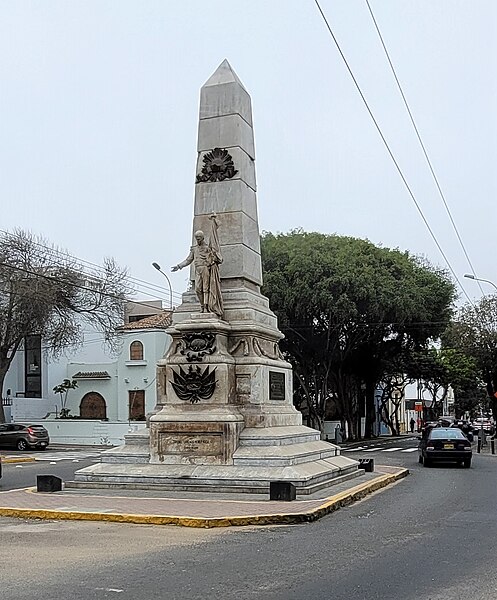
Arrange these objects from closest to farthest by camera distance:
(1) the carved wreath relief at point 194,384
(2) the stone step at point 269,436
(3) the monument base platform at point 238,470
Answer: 1. (3) the monument base platform at point 238,470
2. (2) the stone step at point 269,436
3. (1) the carved wreath relief at point 194,384

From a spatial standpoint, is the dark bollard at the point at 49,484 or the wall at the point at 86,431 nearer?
the dark bollard at the point at 49,484

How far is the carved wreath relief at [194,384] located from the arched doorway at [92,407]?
32.1 m

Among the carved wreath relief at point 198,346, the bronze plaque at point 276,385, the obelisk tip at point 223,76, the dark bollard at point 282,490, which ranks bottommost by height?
the dark bollard at point 282,490

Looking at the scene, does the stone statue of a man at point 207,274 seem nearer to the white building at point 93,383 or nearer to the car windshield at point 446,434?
the car windshield at point 446,434

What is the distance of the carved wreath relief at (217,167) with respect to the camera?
19.6 m

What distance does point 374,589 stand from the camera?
311 inches

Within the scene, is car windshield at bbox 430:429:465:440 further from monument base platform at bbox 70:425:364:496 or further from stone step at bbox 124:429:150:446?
stone step at bbox 124:429:150:446

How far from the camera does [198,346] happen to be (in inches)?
703

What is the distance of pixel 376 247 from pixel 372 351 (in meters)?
7.79

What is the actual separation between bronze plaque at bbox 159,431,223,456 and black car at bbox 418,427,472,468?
11.7 m

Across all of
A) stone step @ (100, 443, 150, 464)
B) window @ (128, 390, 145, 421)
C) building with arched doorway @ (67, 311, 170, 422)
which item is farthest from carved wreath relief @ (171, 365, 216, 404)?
window @ (128, 390, 145, 421)

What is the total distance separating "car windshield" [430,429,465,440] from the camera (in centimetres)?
2666

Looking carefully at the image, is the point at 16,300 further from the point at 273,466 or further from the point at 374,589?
the point at 374,589

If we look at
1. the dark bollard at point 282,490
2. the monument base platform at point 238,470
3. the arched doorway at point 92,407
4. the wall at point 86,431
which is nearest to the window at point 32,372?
the arched doorway at point 92,407
